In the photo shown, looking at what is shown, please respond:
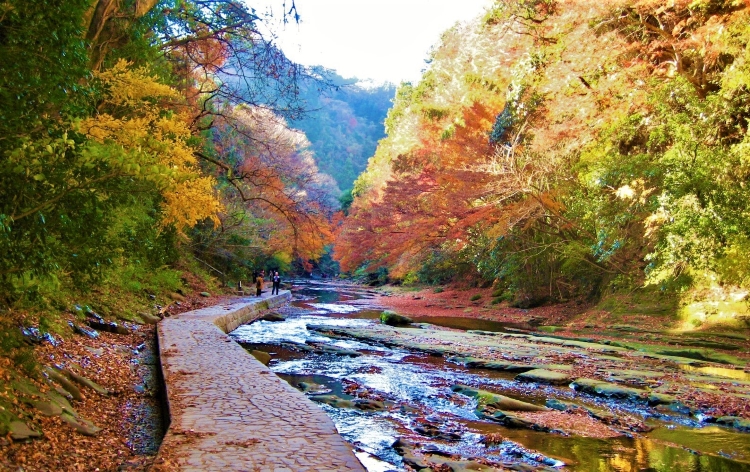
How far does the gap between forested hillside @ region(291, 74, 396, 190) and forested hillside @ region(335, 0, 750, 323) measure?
65.7 metres

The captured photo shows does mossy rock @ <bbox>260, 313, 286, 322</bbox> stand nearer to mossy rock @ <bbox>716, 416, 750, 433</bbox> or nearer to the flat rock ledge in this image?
the flat rock ledge

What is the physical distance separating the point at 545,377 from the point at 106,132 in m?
9.94

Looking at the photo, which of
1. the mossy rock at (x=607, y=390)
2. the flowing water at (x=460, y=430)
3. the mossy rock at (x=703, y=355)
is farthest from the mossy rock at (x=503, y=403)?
the mossy rock at (x=703, y=355)

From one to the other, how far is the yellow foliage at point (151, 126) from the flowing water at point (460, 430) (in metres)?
4.99

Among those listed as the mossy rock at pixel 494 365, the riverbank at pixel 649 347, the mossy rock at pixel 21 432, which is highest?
the mossy rock at pixel 21 432

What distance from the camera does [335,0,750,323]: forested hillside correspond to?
13820 millimetres

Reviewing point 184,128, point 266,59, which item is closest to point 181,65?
point 184,128

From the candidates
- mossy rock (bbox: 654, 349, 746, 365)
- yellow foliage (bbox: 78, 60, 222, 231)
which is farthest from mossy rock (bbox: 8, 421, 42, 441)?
mossy rock (bbox: 654, 349, 746, 365)

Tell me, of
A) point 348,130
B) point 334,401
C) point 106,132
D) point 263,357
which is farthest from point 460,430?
point 348,130

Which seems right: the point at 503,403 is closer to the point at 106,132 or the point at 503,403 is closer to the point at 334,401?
the point at 334,401

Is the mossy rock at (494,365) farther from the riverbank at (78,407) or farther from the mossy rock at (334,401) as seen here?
the riverbank at (78,407)

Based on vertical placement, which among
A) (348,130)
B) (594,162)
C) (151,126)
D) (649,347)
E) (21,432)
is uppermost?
(348,130)

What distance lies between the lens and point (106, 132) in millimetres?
12430

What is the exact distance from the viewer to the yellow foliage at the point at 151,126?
12383 mm
